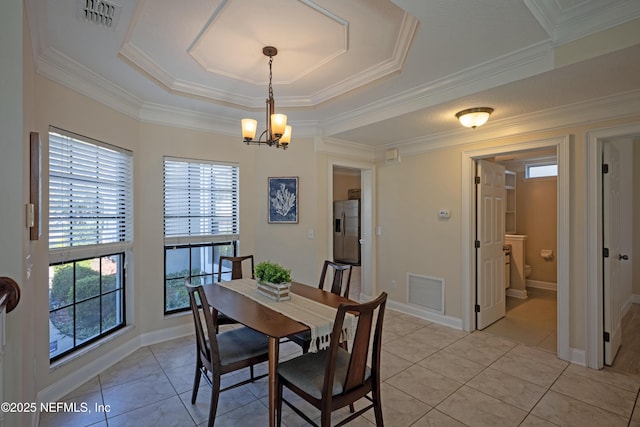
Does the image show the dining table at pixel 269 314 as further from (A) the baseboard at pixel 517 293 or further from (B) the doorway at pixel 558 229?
(A) the baseboard at pixel 517 293

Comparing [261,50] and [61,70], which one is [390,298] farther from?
[61,70]

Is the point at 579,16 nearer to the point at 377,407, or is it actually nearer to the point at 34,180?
the point at 377,407

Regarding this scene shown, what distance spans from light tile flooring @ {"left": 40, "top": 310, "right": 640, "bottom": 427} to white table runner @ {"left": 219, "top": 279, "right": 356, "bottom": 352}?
662 millimetres

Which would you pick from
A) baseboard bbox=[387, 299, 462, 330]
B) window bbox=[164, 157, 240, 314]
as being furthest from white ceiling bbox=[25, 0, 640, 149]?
baseboard bbox=[387, 299, 462, 330]

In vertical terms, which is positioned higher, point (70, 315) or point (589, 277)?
point (589, 277)

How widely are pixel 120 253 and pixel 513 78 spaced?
3.83m

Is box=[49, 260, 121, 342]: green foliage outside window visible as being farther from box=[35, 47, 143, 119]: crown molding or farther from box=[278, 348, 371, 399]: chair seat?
box=[278, 348, 371, 399]: chair seat

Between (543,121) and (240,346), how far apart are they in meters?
3.54

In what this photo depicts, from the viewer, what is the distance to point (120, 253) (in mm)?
3055

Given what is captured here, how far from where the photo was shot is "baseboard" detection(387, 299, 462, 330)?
12.6 ft

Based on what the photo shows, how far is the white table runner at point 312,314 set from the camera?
6.22 feet

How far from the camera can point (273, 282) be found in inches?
97.0

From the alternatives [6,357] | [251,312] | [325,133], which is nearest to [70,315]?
[6,357]

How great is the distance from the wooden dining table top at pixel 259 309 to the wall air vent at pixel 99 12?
78.2 inches
